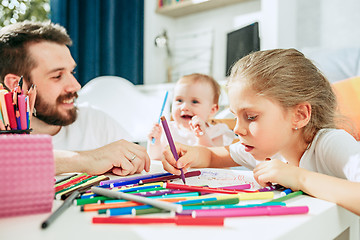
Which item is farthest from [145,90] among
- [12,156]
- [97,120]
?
[12,156]

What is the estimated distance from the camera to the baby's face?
1.63 meters

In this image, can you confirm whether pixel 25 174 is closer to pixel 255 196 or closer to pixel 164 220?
pixel 164 220

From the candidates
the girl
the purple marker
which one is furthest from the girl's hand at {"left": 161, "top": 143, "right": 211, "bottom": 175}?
the purple marker

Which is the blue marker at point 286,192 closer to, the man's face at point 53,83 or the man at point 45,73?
the man at point 45,73

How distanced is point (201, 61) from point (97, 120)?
1.78 metres

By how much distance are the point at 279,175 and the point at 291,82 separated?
32 centimetres

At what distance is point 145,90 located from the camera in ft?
10.6

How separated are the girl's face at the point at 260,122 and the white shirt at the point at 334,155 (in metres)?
0.08

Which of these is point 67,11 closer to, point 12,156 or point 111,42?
point 111,42

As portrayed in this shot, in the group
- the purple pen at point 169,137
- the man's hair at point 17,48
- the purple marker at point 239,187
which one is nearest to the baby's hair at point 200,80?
the man's hair at point 17,48

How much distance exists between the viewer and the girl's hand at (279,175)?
0.61 metres

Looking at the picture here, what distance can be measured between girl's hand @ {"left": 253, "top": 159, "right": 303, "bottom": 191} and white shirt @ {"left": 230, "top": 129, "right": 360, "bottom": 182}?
0.41 ft

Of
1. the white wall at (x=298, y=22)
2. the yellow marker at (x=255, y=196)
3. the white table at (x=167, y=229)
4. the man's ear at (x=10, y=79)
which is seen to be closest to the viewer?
the white table at (x=167, y=229)

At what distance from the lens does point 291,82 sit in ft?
2.81
